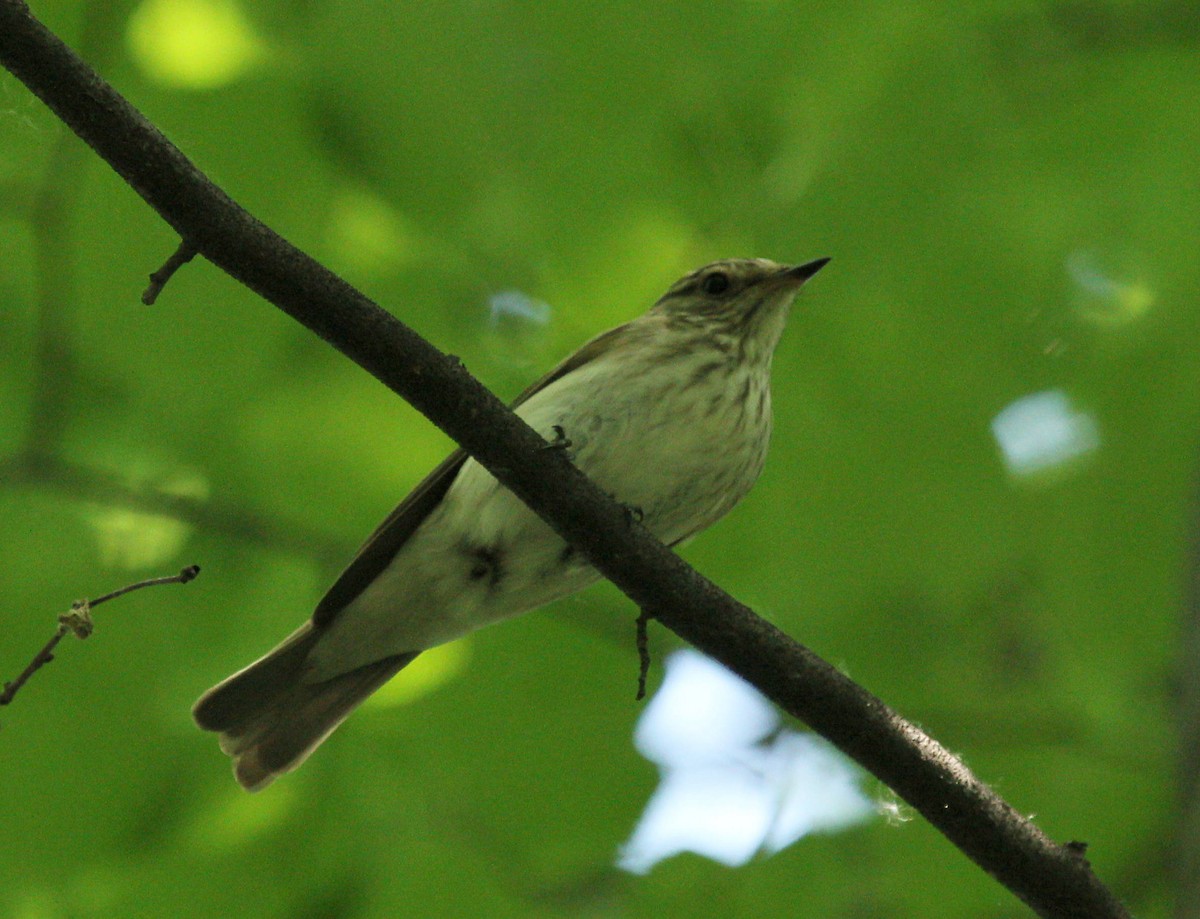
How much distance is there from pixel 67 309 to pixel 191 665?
1.16 m

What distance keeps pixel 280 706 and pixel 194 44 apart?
2.04 meters

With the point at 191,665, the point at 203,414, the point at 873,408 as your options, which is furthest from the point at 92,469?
the point at 873,408

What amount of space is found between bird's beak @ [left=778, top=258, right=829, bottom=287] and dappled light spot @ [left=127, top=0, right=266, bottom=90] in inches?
69.9

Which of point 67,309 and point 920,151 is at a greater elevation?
point 920,151

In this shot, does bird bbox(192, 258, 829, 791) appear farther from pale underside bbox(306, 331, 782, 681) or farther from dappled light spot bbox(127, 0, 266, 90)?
dappled light spot bbox(127, 0, 266, 90)

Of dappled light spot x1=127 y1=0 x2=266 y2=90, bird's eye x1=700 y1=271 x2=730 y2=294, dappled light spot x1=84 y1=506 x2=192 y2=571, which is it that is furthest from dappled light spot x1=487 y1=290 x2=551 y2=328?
dappled light spot x1=84 y1=506 x2=192 y2=571

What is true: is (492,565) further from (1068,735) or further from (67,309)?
(1068,735)

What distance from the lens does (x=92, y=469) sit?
424 centimetres

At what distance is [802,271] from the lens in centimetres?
439

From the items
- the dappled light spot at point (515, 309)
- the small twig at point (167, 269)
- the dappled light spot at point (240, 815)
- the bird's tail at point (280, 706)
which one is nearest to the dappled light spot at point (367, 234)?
the dappled light spot at point (515, 309)

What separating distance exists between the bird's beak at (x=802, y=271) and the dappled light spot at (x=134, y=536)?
2.05m

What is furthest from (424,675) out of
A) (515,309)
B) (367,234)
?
(367,234)

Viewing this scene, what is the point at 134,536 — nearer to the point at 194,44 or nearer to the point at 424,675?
the point at 424,675

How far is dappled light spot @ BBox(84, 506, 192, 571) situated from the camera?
419 centimetres
